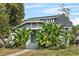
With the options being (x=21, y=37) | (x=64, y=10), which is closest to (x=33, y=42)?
(x=21, y=37)

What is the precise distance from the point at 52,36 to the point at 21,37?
287mm

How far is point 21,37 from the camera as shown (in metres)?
1.70

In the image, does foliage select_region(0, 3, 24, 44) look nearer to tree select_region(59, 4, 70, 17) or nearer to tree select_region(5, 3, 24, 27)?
tree select_region(5, 3, 24, 27)

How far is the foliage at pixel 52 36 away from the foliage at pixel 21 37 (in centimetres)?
11

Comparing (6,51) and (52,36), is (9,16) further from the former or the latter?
(52,36)

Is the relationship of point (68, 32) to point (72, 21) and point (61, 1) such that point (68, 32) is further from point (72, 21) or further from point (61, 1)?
point (61, 1)

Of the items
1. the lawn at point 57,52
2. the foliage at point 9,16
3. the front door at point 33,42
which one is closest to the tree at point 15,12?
the foliage at point 9,16

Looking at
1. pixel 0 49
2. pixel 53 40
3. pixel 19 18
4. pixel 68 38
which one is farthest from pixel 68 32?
pixel 0 49

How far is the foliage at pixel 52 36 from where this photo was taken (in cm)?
167

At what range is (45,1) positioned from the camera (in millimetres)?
1721

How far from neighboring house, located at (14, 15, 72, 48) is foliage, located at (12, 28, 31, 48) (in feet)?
0.11

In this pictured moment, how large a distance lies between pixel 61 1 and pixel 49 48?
0.45 metres

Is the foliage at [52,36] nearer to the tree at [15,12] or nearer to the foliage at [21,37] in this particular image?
the foliage at [21,37]

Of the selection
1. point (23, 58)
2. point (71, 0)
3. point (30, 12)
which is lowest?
point (23, 58)
